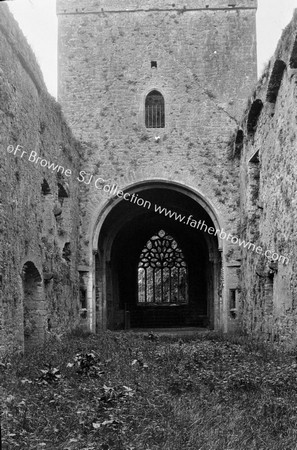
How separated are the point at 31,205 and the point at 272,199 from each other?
15.8 feet

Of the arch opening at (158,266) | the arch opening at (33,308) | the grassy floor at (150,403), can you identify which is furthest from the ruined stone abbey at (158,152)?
the grassy floor at (150,403)

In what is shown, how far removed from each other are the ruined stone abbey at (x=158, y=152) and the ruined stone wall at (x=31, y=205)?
56mm

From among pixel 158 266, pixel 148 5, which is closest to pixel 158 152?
pixel 148 5

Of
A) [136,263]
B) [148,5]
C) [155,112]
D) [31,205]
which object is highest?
[148,5]

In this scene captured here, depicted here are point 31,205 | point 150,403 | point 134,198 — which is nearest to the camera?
point 150,403

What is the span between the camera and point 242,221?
1603 cm

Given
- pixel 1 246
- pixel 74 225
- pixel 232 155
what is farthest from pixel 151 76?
pixel 1 246

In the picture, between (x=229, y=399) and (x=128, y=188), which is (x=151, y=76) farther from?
(x=229, y=399)

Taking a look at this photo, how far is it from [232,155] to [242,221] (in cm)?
193

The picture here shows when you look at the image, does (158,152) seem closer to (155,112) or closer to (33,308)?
(155,112)

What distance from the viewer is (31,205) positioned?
1140cm

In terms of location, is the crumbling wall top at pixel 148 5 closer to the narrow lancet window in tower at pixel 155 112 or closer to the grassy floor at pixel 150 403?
the narrow lancet window in tower at pixel 155 112

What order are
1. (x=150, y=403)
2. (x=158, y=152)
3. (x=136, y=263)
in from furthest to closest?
(x=136, y=263)
(x=158, y=152)
(x=150, y=403)

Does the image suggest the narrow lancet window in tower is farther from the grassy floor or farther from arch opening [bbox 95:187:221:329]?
the grassy floor
